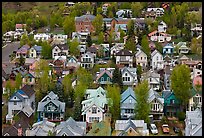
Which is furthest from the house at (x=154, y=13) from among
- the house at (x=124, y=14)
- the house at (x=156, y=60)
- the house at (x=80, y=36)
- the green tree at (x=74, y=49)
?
the house at (x=156, y=60)

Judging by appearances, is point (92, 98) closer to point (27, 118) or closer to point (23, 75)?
point (27, 118)

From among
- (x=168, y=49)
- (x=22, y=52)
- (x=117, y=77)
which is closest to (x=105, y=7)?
(x=168, y=49)

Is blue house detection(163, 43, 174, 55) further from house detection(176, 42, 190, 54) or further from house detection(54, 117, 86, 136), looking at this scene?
house detection(54, 117, 86, 136)

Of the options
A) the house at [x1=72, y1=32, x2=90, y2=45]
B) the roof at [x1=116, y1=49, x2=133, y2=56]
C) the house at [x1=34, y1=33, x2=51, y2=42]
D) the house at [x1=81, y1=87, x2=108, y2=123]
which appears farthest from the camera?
the house at [x1=34, y1=33, x2=51, y2=42]

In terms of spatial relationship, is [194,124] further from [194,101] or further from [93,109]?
[93,109]

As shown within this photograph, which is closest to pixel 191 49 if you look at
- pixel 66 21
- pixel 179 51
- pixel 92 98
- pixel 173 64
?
pixel 179 51

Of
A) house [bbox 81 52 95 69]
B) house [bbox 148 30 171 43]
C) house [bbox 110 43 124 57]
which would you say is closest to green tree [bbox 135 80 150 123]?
house [bbox 81 52 95 69]

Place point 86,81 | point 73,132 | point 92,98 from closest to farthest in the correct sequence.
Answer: point 73,132, point 92,98, point 86,81
